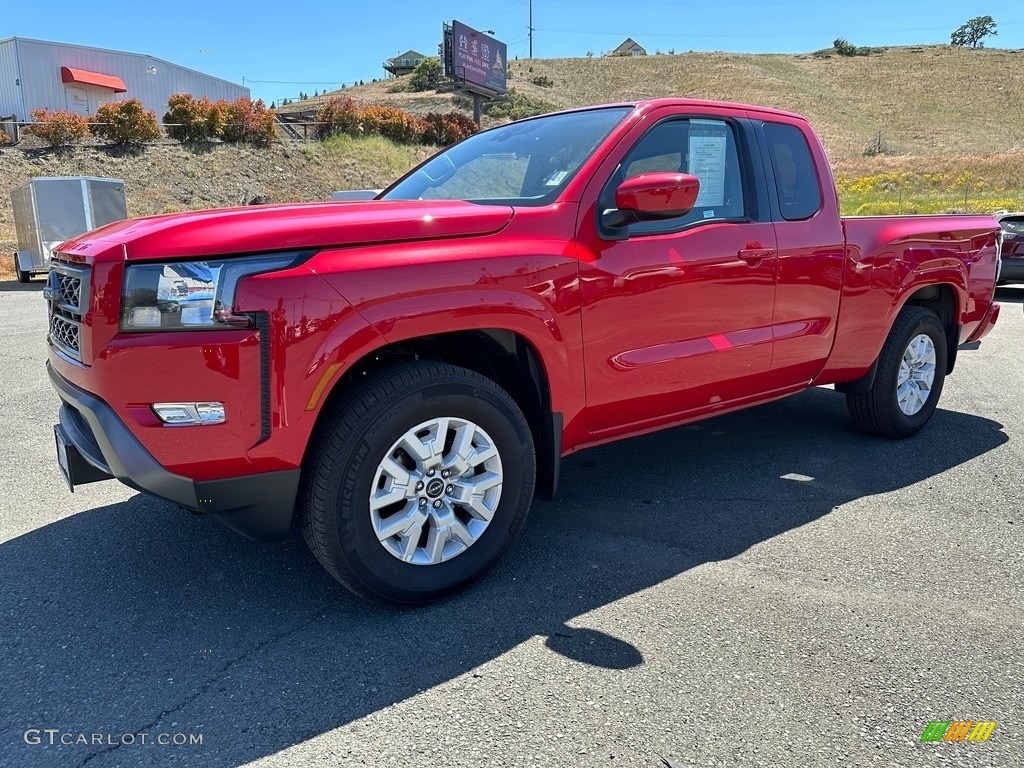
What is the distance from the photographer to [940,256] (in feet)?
15.8

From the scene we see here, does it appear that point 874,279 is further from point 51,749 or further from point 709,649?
point 51,749

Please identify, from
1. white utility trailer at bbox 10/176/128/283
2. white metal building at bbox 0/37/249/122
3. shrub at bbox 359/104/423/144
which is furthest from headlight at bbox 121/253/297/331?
white metal building at bbox 0/37/249/122

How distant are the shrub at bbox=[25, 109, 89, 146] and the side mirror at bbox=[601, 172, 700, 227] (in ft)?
97.1

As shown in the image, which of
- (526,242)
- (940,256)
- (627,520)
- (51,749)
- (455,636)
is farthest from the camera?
(940,256)

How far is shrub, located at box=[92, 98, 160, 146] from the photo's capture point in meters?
27.6

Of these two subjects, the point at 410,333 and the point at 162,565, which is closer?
the point at 410,333

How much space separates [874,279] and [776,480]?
1.28m

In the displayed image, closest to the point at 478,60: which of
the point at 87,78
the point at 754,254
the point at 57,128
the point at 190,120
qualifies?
the point at 190,120

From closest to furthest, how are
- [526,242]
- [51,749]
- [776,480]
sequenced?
[51,749] < [526,242] < [776,480]

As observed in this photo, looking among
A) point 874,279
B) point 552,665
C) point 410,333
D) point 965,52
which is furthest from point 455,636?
point 965,52

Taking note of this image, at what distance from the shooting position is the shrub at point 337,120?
1400 inches

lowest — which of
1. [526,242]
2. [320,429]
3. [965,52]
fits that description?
[320,429]

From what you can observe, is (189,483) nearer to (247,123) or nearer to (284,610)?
(284,610)

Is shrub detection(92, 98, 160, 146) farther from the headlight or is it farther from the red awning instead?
the headlight
